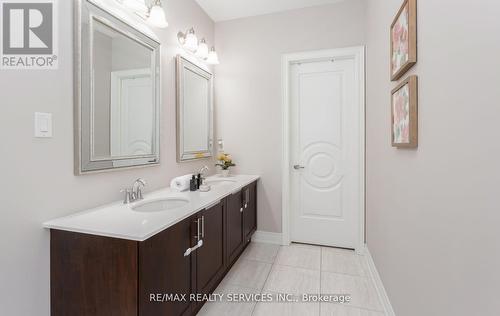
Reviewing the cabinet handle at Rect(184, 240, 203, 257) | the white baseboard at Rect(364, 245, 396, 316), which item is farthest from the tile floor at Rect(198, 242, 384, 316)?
the cabinet handle at Rect(184, 240, 203, 257)

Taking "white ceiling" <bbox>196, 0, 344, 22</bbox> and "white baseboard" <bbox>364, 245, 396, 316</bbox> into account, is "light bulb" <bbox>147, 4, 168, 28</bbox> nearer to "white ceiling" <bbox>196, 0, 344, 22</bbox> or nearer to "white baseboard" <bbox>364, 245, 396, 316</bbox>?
"white ceiling" <bbox>196, 0, 344, 22</bbox>

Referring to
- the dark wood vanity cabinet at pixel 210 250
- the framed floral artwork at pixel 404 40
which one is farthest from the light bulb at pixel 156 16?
the framed floral artwork at pixel 404 40

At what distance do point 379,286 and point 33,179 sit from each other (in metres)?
2.42

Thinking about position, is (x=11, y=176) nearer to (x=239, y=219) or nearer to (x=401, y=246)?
(x=239, y=219)

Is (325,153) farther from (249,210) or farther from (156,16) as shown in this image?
(156,16)

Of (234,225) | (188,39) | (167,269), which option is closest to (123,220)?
(167,269)

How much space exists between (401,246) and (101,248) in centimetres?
165

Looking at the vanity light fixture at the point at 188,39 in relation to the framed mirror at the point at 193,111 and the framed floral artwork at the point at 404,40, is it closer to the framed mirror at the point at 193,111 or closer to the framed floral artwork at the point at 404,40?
the framed mirror at the point at 193,111

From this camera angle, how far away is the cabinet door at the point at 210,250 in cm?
157

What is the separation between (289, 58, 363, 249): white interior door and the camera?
266 cm

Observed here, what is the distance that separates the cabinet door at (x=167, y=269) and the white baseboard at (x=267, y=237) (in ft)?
5.09

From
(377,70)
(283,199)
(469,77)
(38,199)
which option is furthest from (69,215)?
(377,70)

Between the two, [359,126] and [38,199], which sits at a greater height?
[359,126]

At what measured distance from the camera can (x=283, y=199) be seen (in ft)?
9.27
